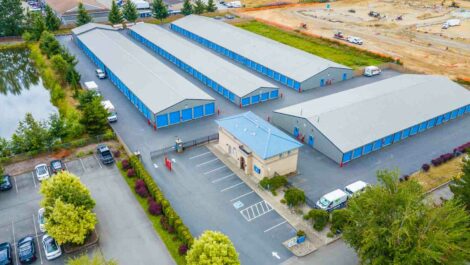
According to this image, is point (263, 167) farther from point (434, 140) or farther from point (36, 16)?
point (36, 16)

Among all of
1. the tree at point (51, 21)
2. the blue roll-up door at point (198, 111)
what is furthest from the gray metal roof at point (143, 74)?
the tree at point (51, 21)

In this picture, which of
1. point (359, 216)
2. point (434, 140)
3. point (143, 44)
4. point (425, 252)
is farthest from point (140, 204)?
point (143, 44)

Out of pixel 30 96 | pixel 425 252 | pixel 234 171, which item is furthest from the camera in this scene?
pixel 30 96

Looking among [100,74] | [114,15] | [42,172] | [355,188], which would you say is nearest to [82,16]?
[114,15]

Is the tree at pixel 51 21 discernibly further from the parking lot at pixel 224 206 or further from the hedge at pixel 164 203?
the hedge at pixel 164 203

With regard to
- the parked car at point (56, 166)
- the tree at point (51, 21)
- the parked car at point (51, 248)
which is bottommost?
the parked car at point (51, 248)

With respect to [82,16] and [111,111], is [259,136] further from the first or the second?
[82,16]
